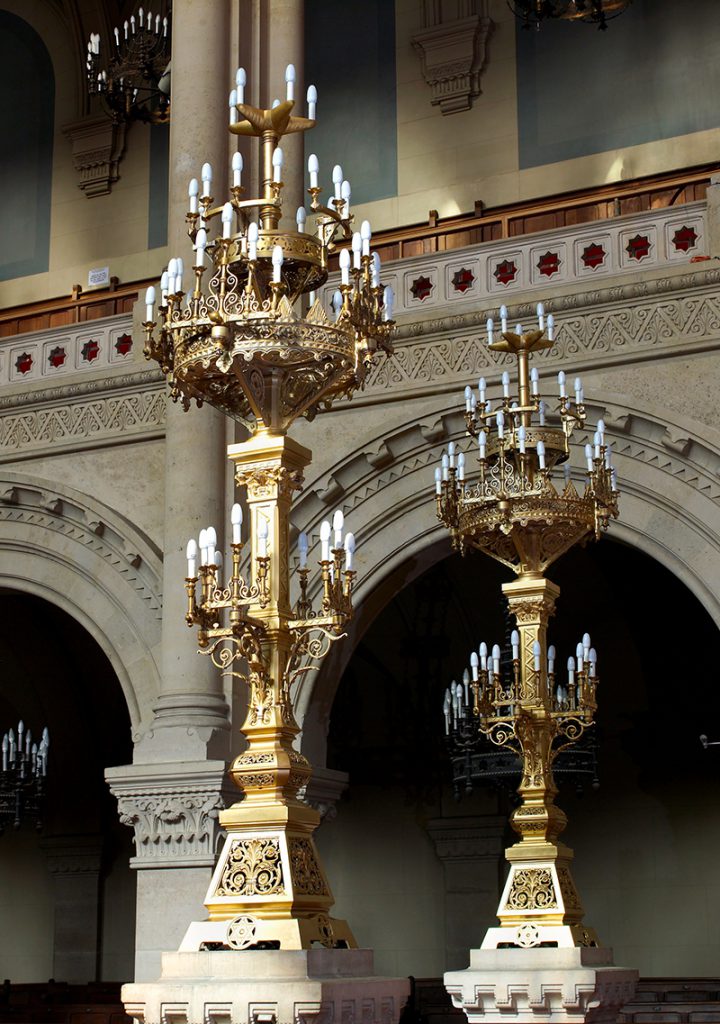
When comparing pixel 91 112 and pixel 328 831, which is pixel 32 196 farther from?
pixel 328 831

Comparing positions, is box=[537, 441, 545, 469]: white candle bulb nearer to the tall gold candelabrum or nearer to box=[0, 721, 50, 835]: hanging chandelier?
the tall gold candelabrum

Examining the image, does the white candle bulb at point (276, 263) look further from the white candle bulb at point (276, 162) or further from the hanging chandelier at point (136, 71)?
the hanging chandelier at point (136, 71)

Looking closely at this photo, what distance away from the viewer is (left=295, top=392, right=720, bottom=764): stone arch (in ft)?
33.4

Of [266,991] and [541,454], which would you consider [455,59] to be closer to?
[541,454]

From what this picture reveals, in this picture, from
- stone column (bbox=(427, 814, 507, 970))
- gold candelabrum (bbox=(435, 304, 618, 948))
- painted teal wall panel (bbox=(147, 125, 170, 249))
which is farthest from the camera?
painted teal wall panel (bbox=(147, 125, 170, 249))

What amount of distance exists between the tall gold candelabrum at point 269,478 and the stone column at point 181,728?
467 cm

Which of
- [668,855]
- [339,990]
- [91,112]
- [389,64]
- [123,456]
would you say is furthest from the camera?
[91,112]

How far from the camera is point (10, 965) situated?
1720cm

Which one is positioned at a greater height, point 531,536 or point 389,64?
point 389,64

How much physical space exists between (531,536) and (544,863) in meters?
1.69

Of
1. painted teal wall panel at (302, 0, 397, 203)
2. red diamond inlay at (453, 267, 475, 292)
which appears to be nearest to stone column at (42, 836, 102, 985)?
painted teal wall panel at (302, 0, 397, 203)

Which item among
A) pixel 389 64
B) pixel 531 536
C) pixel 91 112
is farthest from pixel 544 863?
pixel 91 112

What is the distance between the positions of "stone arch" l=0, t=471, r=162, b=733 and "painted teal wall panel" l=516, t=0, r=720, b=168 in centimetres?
566

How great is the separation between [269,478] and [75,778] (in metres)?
11.8
